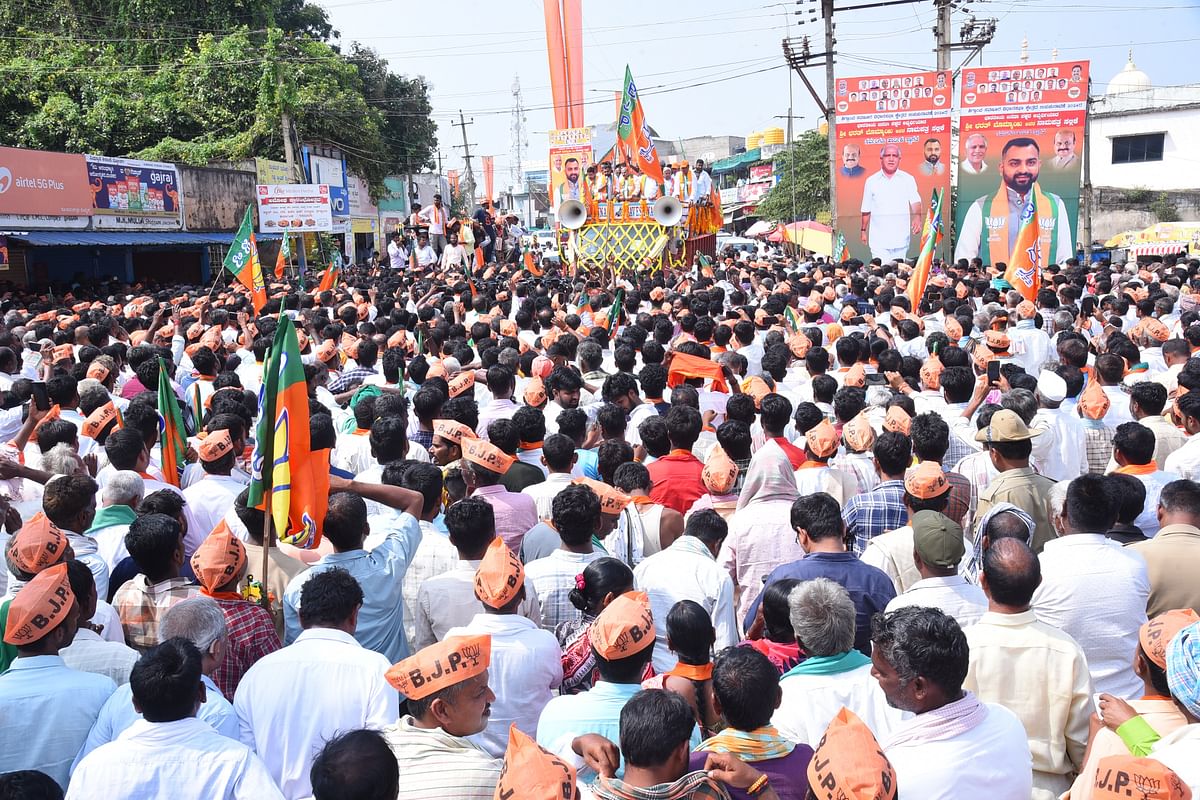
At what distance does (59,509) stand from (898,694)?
343 centimetres

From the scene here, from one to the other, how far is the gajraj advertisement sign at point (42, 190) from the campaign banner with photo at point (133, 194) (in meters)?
0.41

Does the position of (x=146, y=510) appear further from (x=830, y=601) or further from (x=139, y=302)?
(x=139, y=302)

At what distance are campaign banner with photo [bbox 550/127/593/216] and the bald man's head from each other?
52.4ft

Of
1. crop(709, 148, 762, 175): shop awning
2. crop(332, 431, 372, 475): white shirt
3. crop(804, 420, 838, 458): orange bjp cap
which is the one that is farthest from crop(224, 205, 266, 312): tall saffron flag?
crop(709, 148, 762, 175): shop awning

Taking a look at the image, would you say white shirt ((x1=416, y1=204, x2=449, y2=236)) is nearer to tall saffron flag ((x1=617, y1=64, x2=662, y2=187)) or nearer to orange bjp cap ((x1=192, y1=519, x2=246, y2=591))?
tall saffron flag ((x1=617, y1=64, x2=662, y2=187))

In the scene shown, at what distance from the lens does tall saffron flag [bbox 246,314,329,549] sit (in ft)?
12.3

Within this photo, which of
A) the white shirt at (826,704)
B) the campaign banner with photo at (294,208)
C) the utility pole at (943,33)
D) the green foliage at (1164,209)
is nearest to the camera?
the white shirt at (826,704)

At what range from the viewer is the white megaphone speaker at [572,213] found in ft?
60.1

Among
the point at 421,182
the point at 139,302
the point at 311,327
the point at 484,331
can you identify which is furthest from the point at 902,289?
the point at 421,182

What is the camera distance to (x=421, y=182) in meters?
46.7

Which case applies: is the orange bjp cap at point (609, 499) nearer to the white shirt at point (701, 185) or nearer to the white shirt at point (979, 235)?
the white shirt at point (701, 185)

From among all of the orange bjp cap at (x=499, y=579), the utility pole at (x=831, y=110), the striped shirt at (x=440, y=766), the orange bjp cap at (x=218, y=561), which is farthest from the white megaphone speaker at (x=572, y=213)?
the striped shirt at (x=440, y=766)

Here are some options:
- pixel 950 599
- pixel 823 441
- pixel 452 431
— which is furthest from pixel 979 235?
pixel 950 599

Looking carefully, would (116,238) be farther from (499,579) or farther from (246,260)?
(499,579)
